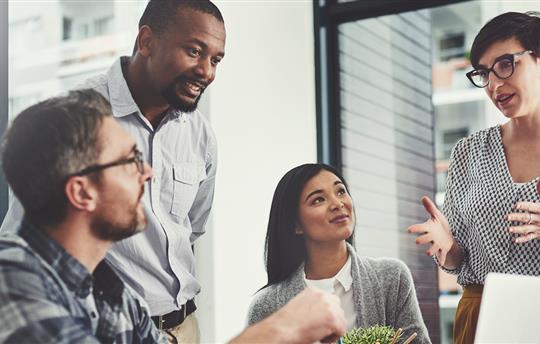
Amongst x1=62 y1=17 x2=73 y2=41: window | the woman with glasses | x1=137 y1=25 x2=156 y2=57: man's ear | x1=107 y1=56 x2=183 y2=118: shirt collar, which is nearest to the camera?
x1=107 y1=56 x2=183 y2=118: shirt collar

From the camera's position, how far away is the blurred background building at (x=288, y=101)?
255cm

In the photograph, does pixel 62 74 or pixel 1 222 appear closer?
pixel 1 222

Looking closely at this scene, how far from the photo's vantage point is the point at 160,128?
2.40m

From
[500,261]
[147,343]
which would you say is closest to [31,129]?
[147,343]

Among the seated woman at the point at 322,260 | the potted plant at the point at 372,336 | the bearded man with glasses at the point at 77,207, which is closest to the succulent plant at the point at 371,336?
the potted plant at the point at 372,336

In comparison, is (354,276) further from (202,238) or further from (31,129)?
(31,129)

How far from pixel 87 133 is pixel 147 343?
20.0 inches

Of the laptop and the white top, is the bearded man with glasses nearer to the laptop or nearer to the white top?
the laptop

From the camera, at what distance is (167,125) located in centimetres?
243

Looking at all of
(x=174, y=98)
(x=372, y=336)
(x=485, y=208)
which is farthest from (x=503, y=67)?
(x=174, y=98)

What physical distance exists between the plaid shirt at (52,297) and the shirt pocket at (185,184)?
0.56 meters

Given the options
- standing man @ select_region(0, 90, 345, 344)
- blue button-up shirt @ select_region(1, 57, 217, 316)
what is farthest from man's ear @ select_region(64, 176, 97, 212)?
blue button-up shirt @ select_region(1, 57, 217, 316)

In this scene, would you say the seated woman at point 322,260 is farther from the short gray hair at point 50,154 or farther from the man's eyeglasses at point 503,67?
the short gray hair at point 50,154

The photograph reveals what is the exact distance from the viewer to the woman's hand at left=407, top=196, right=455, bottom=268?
268 cm
